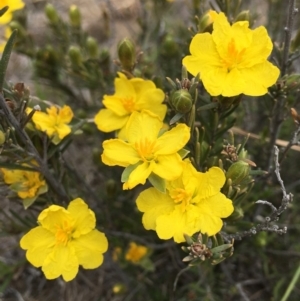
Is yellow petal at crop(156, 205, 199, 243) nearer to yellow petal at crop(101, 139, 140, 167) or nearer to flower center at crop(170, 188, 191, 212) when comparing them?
flower center at crop(170, 188, 191, 212)

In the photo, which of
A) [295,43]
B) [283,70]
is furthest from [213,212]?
[295,43]

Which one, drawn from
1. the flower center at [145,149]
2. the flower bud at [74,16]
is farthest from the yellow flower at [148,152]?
the flower bud at [74,16]

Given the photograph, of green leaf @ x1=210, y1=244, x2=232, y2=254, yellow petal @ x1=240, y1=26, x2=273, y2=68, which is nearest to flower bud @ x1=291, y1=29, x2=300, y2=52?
yellow petal @ x1=240, y1=26, x2=273, y2=68

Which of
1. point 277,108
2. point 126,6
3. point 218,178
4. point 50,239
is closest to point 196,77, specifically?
point 218,178

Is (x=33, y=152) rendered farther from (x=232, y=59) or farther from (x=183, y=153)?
(x=232, y=59)

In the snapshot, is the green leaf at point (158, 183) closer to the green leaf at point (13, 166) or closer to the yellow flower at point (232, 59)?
the yellow flower at point (232, 59)

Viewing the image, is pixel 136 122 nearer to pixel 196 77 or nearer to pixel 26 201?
pixel 196 77
